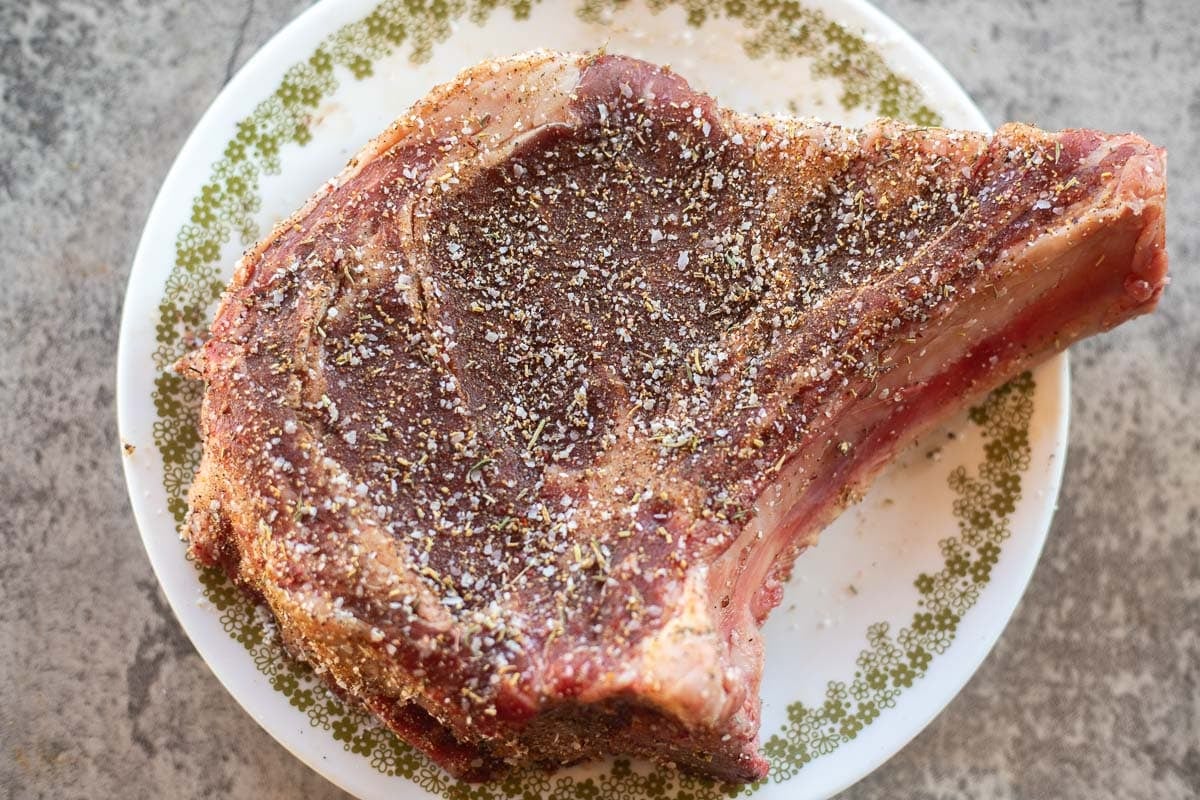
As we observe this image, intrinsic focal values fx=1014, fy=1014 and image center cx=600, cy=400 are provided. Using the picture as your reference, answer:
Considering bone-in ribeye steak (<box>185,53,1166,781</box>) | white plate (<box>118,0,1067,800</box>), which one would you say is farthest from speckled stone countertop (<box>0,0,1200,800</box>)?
bone-in ribeye steak (<box>185,53,1166,781</box>)

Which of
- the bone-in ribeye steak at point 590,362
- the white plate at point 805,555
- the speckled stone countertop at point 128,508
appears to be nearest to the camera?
the bone-in ribeye steak at point 590,362

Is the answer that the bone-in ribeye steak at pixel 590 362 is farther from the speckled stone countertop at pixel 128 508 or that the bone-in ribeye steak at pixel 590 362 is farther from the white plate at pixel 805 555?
the speckled stone countertop at pixel 128 508

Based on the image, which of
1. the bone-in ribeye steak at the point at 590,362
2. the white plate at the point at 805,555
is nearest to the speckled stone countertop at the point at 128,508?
the white plate at the point at 805,555

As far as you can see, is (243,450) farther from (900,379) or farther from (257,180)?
(900,379)

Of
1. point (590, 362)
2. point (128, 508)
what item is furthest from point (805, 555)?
point (128, 508)

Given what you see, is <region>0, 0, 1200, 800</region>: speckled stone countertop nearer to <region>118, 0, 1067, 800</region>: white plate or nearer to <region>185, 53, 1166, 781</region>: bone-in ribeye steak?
<region>118, 0, 1067, 800</region>: white plate

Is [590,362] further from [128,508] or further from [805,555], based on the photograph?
[128,508]

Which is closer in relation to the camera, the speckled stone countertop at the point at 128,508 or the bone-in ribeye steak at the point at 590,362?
the bone-in ribeye steak at the point at 590,362
